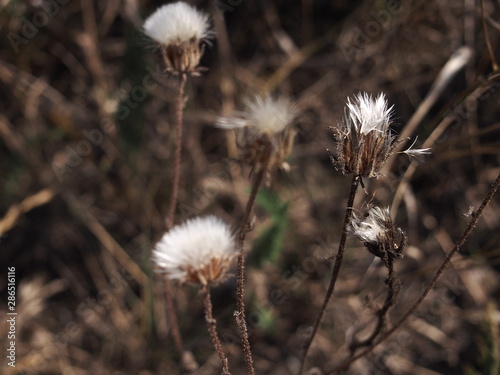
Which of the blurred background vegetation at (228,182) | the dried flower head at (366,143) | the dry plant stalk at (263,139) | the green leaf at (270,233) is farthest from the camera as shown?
the blurred background vegetation at (228,182)

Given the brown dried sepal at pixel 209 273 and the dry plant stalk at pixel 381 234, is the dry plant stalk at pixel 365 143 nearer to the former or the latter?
the dry plant stalk at pixel 381 234

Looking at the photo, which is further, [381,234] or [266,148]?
[266,148]

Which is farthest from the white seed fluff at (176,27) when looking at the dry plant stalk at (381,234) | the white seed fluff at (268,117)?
the dry plant stalk at (381,234)

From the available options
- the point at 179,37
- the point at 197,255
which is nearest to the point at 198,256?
the point at 197,255

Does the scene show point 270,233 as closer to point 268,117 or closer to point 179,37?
point 268,117

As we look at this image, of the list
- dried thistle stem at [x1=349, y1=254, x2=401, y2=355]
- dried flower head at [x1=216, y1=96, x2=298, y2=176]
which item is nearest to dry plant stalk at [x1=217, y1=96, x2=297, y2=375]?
dried flower head at [x1=216, y1=96, x2=298, y2=176]
